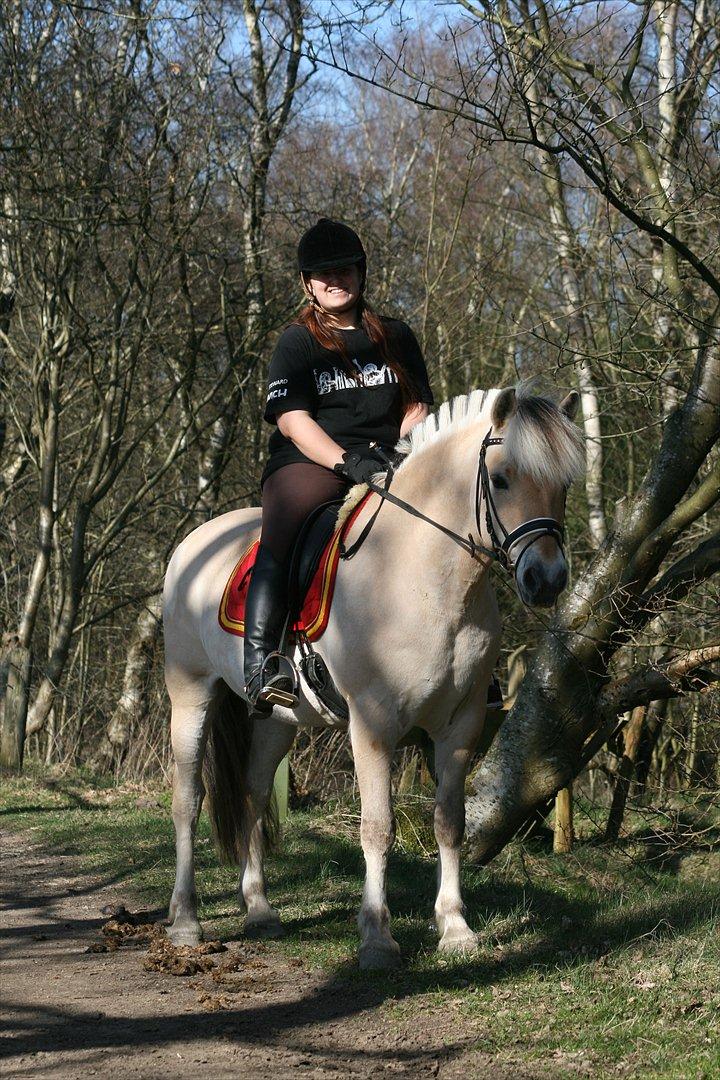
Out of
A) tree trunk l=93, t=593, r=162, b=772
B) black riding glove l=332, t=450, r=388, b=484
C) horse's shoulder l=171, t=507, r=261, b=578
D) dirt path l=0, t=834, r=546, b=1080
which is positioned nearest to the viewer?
dirt path l=0, t=834, r=546, b=1080

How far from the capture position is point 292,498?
4.75m

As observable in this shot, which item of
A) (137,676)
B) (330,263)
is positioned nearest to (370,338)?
(330,263)

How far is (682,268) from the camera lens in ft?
24.1

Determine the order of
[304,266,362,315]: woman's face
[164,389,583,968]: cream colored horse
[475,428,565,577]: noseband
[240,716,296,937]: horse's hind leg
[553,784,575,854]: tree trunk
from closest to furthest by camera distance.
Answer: [475,428,565,577]: noseband, [164,389,583,968]: cream colored horse, [304,266,362,315]: woman's face, [240,716,296,937]: horse's hind leg, [553,784,575,854]: tree trunk

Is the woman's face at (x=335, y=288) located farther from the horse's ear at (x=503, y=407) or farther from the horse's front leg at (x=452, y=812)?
the horse's front leg at (x=452, y=812)

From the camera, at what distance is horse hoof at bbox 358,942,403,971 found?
4297 mm

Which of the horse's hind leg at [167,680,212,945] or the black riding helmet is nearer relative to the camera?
the black riding helmet

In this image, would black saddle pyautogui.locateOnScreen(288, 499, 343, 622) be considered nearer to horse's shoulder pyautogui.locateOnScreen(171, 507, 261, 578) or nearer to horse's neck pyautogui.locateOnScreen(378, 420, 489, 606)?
horse's neck pyautogui.locateOnScreen(378, 420, 489, 606)

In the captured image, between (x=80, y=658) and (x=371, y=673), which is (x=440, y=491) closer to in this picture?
(x=371, y=673)

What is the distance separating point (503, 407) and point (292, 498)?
41.6 inches

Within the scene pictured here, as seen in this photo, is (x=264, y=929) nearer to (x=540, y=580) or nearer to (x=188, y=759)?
(x=188, y=759)

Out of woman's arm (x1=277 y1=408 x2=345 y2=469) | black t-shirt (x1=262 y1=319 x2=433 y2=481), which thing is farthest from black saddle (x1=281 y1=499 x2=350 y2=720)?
black t-shirt (x1=262 y1=319 x2=433 y2=481)

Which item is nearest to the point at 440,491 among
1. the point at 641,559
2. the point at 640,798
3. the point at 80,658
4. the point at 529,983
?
the point at 529,983

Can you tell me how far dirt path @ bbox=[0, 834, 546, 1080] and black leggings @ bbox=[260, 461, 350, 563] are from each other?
1.70 meters
